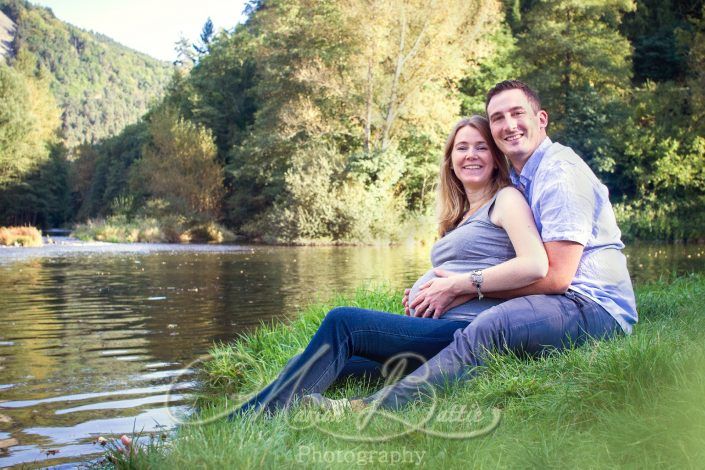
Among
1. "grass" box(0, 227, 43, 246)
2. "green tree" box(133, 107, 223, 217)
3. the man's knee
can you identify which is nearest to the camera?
the man's knee

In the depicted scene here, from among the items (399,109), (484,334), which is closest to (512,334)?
(484,334)

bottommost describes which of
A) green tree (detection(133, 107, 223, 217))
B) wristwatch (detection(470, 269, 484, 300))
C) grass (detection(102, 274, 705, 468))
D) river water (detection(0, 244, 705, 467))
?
river water (detection(0, 244, 705, 467))

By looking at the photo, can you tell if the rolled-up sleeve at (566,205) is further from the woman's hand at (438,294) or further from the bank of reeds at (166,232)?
the bank of reeds at (166,232)

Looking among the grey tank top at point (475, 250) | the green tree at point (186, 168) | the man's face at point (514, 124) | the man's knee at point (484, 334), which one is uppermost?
the green tree at point (186, 168)

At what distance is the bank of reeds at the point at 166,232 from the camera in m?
31.8

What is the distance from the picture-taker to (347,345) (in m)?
3.46

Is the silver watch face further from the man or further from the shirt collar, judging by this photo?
the shirt collar

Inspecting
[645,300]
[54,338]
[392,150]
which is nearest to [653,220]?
[392,150]

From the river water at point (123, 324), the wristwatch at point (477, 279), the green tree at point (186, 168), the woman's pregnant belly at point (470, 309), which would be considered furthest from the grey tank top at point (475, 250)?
the green tree at point (186, 168)

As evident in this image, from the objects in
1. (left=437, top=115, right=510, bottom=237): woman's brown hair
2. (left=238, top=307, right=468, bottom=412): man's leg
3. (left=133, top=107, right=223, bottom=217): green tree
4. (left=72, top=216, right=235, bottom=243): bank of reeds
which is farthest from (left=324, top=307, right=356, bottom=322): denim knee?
(left=133, top=107, right=223, bottom=217): green tree

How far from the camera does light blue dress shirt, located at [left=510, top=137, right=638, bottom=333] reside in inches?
138

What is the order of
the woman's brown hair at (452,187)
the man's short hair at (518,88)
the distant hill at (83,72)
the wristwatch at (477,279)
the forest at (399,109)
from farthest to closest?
the distant hill at (83,72)
the forest at (399,109)
the woman's brown hair at (452,187)
the man's short hair at (518,88)
the wristwatch at (477,279)

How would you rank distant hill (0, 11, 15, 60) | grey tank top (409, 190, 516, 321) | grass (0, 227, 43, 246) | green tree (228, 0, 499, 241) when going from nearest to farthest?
grey tank top (409, 190, 516, 321)
green tree (228, 0, 499, 241)
grass (0, 227, 43, 246)
distant hill (0, 11, 15, 60)

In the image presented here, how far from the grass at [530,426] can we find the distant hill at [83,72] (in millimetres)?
111592
